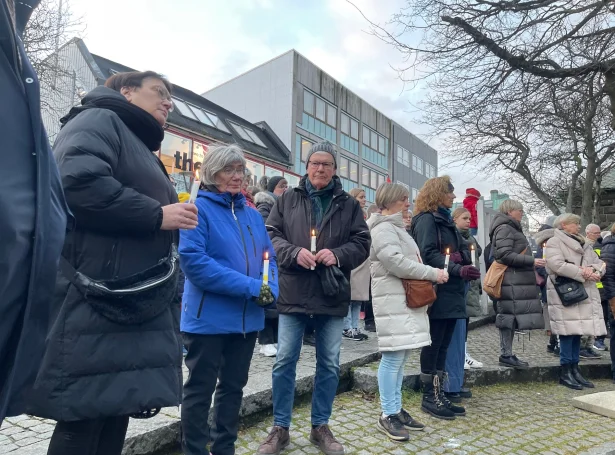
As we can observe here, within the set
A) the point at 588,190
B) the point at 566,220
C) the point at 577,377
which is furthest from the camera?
the point at 588,190

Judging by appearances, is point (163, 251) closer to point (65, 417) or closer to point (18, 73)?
point (65, 417)

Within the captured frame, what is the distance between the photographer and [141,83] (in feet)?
7.31

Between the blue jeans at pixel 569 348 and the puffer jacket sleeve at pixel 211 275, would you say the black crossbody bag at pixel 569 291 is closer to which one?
the blue jeans at pixel 569 348

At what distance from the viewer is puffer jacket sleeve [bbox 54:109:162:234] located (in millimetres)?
1789

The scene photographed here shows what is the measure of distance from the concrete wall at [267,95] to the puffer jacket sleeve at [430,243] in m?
22.7

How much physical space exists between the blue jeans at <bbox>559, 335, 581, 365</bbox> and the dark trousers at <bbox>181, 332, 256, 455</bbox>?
4433 millimetres

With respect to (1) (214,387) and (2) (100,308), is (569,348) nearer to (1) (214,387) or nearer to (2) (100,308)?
(1) (214,387)

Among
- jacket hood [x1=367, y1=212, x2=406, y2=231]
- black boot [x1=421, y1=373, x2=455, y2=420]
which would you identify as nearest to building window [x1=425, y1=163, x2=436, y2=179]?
black boot [x1=421, y1=373, x2=455, y2=420]

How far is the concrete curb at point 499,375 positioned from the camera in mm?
4512

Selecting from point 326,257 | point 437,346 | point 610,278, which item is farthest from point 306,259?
point 610,278

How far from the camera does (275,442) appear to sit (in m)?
3.07

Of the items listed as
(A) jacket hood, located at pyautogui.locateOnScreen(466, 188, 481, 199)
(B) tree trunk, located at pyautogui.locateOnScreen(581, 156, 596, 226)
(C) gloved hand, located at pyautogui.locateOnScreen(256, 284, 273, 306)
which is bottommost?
(C) gloved hand, located at pyautogui.locateOnScreen(256, 284, 273, 306)

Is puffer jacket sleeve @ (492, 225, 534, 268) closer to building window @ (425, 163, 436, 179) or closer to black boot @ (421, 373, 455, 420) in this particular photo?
black boot @ (421, 373, 455, 420)

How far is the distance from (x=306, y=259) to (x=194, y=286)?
2.59 feet
